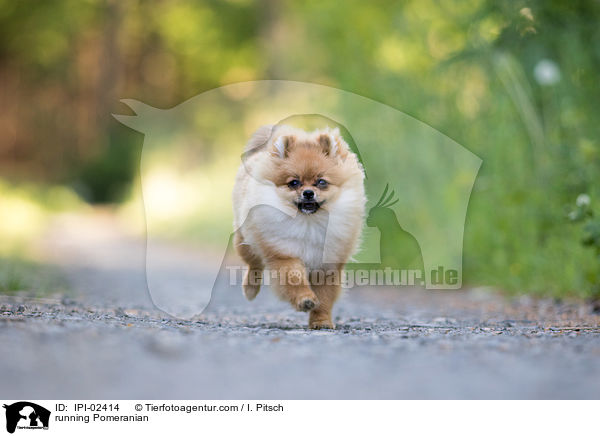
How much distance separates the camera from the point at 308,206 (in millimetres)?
4023

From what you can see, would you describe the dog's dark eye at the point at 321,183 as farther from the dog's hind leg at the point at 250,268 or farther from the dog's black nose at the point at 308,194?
the dog's hind leg at the point at 250,268

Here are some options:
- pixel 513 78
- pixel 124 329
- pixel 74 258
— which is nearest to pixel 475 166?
pixel 513 78

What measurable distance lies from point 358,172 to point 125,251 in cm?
701

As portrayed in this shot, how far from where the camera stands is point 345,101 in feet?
28.1

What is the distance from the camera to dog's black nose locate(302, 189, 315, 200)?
395 cm

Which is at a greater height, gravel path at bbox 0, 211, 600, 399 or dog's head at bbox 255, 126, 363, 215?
dog's head at bbox 255, 126, 363, 215

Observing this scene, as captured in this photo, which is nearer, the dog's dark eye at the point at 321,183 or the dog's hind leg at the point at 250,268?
the dog's dark eye at the point at 321,183

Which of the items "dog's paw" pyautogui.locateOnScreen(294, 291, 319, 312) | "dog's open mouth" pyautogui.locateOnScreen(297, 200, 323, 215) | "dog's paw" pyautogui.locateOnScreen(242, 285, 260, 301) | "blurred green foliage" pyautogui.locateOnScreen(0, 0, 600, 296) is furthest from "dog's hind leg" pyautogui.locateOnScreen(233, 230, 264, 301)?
"blurred green foliage" pyautogui.locateOnScreen(0, 0, 600, 296)

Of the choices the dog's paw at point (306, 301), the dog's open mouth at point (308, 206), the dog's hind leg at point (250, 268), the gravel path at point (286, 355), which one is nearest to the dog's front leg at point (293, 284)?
the dog's paw at point (306, 301)

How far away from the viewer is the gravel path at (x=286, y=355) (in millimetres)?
2510

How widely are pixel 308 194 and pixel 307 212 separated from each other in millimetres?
108

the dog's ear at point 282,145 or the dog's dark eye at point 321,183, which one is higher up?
the dog's ear at point 282,145

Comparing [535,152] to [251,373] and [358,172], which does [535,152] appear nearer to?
[358,172]

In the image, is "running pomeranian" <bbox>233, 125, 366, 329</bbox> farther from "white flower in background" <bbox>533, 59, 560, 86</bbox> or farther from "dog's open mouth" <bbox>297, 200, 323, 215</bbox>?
"white flower in background" <bbox>533, 59, 560, 86</bbox>
